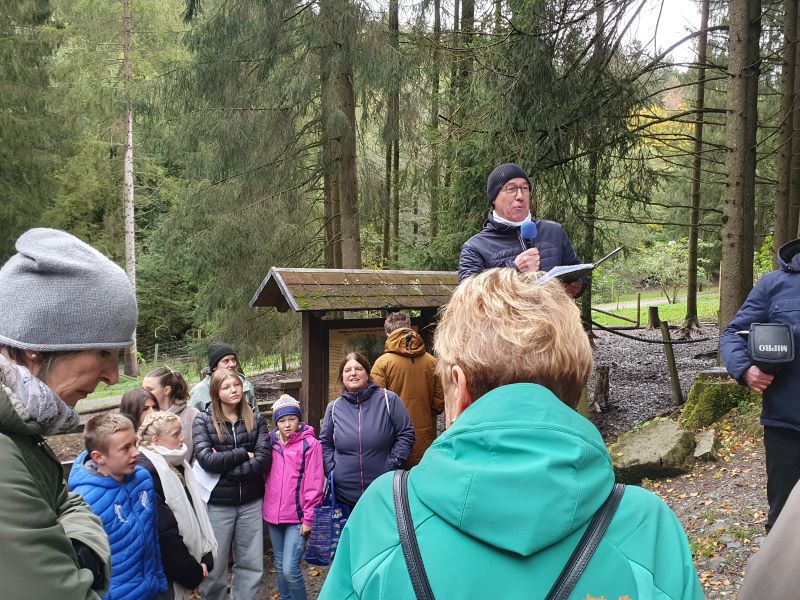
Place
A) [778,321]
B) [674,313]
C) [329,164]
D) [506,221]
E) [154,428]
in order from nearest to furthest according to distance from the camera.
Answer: [778,321] → [154,428] → [506,221] → [329,164] → [674,313]

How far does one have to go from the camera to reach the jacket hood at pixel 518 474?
41.4 inches

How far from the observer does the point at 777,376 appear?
3.59 metres

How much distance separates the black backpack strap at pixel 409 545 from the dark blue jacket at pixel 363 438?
3.68 m

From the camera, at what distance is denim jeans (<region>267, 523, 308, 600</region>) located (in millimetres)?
4691

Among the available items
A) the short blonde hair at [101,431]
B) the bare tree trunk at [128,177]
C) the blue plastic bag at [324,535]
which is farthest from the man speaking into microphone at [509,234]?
the bare tree trunk at [128,177]

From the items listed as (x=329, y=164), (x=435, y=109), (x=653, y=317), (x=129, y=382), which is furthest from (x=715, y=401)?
(x=129, y=382)

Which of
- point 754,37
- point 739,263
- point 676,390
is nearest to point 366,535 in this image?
point 739,263

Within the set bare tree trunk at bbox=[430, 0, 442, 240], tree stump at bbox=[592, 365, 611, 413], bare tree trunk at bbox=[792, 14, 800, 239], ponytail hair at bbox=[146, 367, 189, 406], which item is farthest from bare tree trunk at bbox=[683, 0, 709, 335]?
ponytail hair at bbox=[146, 367, 189, 406]

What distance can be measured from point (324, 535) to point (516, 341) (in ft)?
12.3

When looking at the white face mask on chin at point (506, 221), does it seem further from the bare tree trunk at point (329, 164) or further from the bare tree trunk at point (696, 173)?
the bare tree trunk at point (696, 173)

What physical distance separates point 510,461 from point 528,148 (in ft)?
26.3

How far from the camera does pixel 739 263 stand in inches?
Answer: 303

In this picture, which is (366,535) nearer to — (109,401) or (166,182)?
(109,401)

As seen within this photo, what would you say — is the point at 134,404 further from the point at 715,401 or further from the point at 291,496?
the point at 715,401
